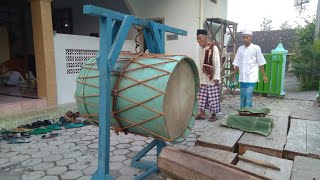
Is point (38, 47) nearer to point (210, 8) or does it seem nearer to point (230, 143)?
point (230, 143)

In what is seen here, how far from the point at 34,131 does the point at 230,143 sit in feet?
11.3

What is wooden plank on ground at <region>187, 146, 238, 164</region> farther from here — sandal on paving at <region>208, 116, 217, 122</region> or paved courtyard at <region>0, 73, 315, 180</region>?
sandal on paving at <region>208, 116, 217, 122</region>

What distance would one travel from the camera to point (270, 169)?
208 centimetres

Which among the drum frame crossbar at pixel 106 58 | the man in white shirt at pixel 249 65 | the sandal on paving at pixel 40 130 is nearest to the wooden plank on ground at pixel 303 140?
the drum frame crossbar at pixel 106 58

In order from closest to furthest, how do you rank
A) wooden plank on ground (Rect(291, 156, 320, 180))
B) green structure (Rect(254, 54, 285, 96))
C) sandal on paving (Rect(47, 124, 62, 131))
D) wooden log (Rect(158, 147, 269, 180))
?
wooden log (Rect(158, 147, 269, 180)) → wooden plank on ground (Rect(291, 156, 320, 180)) → sandal on paving (Rect(47, 124, 62, 131)) → green structure (Rect(254, 54, 285, 96))

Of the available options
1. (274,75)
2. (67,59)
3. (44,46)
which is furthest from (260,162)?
(274,75)

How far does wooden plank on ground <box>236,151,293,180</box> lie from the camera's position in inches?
78.2

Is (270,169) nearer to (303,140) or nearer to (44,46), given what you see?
(303,140)

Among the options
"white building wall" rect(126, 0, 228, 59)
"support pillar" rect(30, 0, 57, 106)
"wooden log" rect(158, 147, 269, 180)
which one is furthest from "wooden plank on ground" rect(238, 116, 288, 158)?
"white building wall" rect(126, 0, 228, 59)

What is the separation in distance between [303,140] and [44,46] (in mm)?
4707

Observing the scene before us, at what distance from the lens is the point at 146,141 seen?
4.28 m

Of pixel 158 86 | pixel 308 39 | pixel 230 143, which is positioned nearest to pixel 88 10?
pixel 158 86

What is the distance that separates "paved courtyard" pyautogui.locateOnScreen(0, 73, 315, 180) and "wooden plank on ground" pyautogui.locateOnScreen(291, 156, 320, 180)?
1362mm

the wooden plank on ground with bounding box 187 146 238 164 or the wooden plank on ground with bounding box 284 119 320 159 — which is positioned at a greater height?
the wooden plank on ground with bounding box 284 119 320 159
